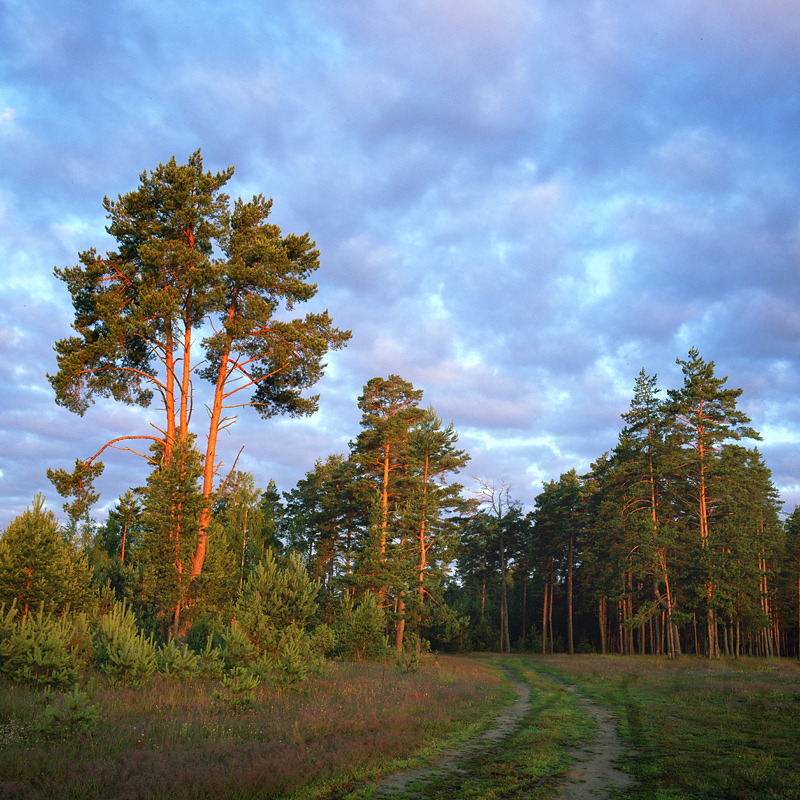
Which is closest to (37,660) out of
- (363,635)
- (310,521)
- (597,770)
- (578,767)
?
(578,767)

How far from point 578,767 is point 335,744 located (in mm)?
3915

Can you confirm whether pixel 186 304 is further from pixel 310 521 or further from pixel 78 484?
pixel 310 521

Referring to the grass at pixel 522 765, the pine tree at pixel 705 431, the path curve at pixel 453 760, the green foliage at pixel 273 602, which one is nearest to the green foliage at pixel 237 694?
the path curve at pixel 453 760

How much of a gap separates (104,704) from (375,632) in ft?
49.0

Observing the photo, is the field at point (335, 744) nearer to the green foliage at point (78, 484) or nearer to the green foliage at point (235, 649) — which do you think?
the green foliage at point (235, 649)

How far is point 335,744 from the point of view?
9.20 metres

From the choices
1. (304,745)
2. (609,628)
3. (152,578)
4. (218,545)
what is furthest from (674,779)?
(609,628)

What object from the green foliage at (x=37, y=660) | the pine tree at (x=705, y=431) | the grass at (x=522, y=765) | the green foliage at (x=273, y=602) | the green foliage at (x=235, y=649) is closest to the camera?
the grass at (x=522, y=765)

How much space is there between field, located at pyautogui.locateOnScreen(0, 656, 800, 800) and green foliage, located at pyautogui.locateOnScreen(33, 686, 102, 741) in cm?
2

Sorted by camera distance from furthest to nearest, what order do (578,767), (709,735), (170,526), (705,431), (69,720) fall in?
1. (705,431)
2. (170,526)
3. (709,735)
4. (578,767)
5. (69,720)

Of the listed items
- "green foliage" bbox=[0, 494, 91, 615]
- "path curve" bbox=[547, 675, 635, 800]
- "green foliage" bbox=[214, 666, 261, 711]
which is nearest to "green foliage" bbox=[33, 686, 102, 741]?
"green foliage" bbox=[214, 666, 261, 711]

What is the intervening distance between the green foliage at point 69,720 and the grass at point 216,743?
0.09 metres

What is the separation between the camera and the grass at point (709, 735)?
7.60 meters

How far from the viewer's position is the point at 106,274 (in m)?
19.4
